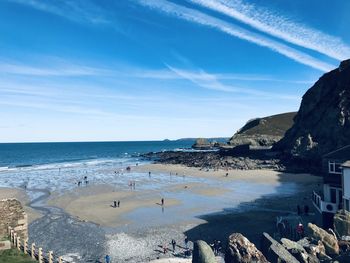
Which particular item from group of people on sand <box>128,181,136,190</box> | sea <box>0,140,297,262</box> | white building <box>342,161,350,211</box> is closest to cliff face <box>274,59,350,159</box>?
sea <box>0,140,297,262</box>

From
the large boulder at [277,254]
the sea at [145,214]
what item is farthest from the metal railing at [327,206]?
the sea at [145,214]

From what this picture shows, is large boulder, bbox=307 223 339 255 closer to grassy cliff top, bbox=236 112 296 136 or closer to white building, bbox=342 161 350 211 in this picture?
white building, bbox=342 161 350 211

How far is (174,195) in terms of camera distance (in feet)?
176

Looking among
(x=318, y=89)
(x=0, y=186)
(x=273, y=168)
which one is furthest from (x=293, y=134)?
(x=0, y=186)

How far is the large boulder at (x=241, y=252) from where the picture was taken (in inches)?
802

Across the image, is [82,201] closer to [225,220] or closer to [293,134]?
[225,220]

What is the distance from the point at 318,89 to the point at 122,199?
67.0 metres

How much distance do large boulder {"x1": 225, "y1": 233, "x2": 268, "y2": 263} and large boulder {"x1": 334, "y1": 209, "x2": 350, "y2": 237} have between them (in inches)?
316

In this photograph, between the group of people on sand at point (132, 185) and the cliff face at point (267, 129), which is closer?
the group of people on sand at point (132, 185)

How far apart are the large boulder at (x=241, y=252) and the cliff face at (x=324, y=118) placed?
58.9 meters

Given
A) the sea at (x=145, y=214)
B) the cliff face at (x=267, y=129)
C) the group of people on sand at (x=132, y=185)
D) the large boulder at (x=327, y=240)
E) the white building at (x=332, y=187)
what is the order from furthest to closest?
the cliff face at (x=267, y=129)
the group of people on sand at (x=132, y=185)
the sea at (x=145, y=214)
the white building at (x=332, y=187)
the large boulder at (x=327, y=240)

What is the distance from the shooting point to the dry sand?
4222 cm

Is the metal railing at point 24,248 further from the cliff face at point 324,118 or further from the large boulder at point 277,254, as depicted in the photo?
the cliff face at point 324,118

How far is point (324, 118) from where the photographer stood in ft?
272
